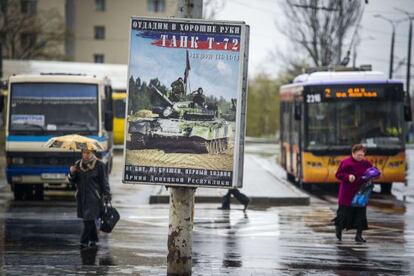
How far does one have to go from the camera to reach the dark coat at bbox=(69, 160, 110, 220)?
14414 millimetres

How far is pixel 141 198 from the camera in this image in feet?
79.9

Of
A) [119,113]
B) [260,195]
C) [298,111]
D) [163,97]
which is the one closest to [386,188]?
[298,111]

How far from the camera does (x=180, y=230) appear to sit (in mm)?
11117

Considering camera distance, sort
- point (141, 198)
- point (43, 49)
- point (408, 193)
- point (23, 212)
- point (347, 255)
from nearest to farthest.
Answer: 1. point (347, 255)
2. point (23, 212)
3. point (141, 198)
4. point (408, 193)
5. point (43, 49)

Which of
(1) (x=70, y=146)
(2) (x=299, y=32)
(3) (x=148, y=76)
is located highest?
(2) (x=299, y=32)

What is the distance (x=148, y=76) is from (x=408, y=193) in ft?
61.2

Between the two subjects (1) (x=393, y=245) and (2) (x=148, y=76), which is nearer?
(2) (x=148, y=76)

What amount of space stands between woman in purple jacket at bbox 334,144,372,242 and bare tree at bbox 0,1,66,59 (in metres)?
52.2

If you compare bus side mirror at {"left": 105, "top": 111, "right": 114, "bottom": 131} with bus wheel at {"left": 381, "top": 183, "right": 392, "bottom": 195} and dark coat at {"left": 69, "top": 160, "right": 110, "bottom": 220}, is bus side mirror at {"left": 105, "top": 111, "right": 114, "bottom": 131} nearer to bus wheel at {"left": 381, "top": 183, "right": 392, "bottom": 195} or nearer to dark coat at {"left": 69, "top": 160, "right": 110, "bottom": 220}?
bus wheel at {"left": 381, "top": 183, "right": 392, "bottom": 195}

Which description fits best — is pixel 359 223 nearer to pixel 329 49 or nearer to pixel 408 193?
pixel 408 193

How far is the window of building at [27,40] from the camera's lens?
233 ft

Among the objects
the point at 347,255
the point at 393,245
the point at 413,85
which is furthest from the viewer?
the point at 413,85

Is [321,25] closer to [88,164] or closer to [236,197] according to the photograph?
[236,197]

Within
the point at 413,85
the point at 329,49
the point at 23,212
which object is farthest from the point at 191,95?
the point at 413,85
